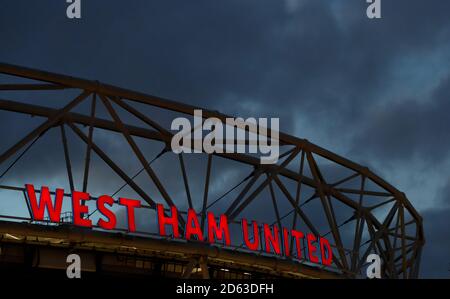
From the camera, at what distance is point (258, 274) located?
180 feet

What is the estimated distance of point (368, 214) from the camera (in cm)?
6619

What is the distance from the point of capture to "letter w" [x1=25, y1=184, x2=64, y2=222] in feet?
131

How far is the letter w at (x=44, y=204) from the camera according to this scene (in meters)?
39.9

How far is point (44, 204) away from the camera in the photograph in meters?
40.3
